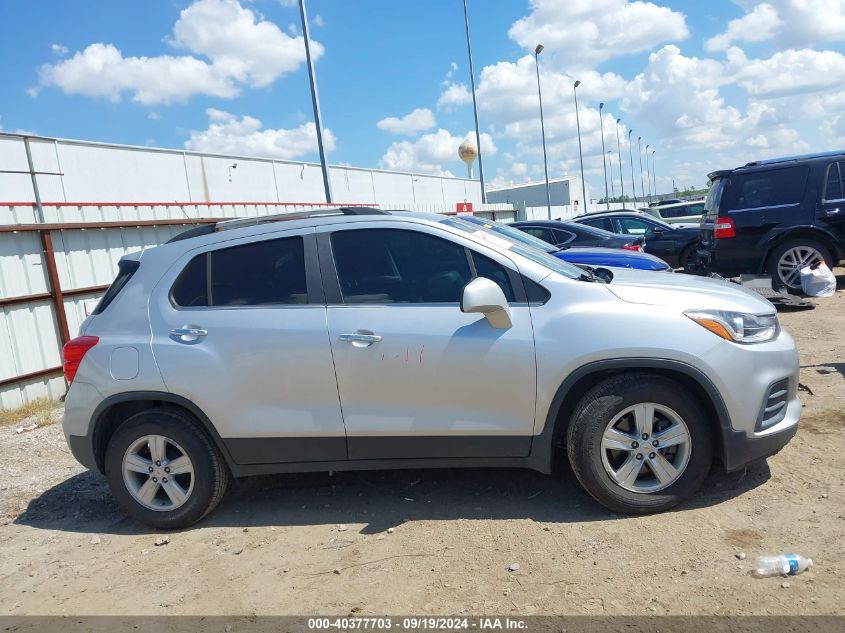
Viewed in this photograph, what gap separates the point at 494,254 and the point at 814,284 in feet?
24.8

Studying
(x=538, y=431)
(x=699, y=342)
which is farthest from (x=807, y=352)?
(x=538, y=431)

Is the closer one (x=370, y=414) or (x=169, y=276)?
(x=370, y=414)

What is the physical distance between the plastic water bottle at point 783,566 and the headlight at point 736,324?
3.66ft

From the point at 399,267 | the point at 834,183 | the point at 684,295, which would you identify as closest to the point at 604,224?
the point at 834,183

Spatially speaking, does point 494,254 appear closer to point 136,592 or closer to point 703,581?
point 703,581

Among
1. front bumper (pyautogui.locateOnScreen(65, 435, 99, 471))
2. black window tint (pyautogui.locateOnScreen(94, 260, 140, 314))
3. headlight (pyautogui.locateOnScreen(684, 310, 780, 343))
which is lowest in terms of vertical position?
front bumper (pyautogui.locateOnScreen(65, 435, 99, 471))

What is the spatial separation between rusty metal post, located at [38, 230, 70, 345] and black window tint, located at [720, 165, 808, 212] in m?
9.16

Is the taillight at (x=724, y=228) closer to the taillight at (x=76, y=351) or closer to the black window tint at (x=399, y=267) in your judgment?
the black window tint at (x=399, y=267)

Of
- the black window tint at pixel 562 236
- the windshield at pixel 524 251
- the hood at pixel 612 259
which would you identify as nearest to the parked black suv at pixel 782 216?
the hood at pixel 612 259

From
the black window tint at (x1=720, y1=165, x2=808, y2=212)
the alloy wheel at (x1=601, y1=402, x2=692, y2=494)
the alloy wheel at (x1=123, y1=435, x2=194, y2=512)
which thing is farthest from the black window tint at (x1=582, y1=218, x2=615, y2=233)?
the alloy wheel at (x1=123, y1=435, x2=194, y2=512)

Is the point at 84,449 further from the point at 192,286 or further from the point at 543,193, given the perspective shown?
the point at 543,193

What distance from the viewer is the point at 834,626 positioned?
2.57 meters

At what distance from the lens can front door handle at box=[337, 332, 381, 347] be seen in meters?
3.61

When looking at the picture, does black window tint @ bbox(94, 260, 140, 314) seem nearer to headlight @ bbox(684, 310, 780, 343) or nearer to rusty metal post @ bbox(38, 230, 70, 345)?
headlight @ bbox(684, 310, 780, 343)
